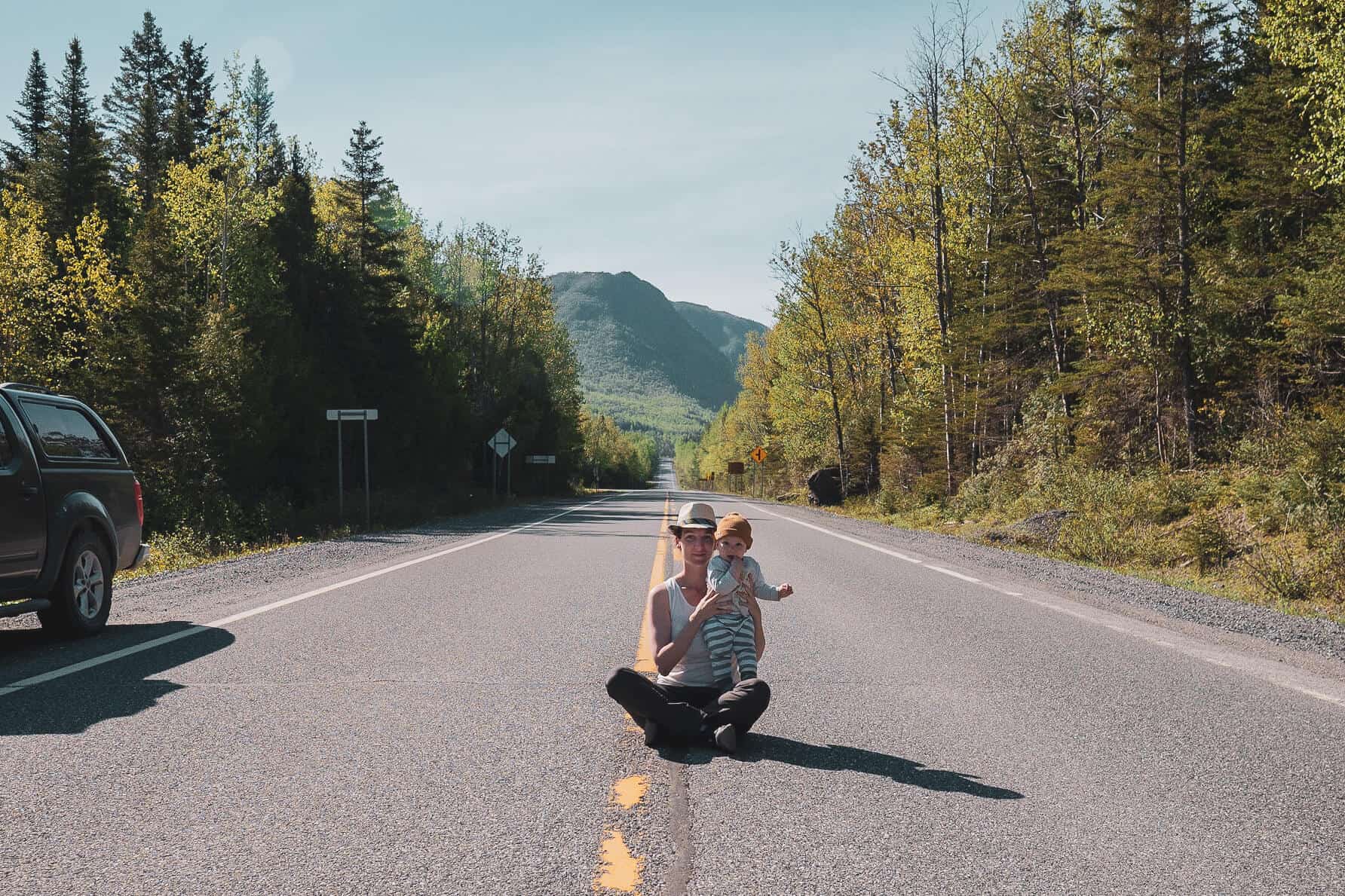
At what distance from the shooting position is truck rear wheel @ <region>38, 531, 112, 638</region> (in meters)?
7.99

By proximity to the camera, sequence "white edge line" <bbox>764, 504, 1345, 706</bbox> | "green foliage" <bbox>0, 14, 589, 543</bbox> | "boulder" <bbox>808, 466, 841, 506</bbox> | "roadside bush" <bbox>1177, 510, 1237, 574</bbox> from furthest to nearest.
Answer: "boulder" <bbox>808, 466, 841, 506</bbox>, "green foliage" <bbox>0, 14, 589, 543</bbox>, "roadside bush" <bbox>1177, 510, 1237, 574</bbox>, "white edge line" <bbox>764, 504, 1345, 706</bbox>

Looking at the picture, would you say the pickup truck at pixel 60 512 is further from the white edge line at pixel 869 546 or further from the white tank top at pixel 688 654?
the white edge line at pixel 869 546

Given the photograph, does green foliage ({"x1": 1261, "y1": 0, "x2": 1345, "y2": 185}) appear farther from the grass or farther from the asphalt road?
the asphalt road

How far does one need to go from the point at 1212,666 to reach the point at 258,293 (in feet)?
130

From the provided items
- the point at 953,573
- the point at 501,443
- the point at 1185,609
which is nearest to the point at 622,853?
the point at 1185,609

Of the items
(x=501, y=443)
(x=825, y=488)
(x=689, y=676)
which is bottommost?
(x=825, y=488)

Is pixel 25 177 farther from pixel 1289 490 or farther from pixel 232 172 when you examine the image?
pixel 1289 490

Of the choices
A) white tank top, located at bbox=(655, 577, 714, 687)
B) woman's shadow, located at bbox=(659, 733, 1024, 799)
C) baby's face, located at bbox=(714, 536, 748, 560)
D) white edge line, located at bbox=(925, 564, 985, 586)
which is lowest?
white edge line, located at bbox=(925, 564, 985, 586)

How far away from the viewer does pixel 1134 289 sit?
21719mm

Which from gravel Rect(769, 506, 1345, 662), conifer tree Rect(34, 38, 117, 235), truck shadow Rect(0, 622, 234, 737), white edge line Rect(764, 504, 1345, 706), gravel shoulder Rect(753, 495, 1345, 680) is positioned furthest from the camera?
conifer tree Rect(34, 38, 117, 235)

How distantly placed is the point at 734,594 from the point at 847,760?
3.09 feet

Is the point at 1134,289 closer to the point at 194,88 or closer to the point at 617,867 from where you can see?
the point at 617,867

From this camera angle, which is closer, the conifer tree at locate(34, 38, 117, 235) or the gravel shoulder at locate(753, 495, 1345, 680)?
the gravel shoulder at locate(753, 495, 1345, 680)

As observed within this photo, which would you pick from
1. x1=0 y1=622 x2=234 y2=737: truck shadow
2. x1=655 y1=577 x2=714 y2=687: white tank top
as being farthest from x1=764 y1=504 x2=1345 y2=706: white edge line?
x1=0 y1=622 x2=234 y2=737: truck shadow
